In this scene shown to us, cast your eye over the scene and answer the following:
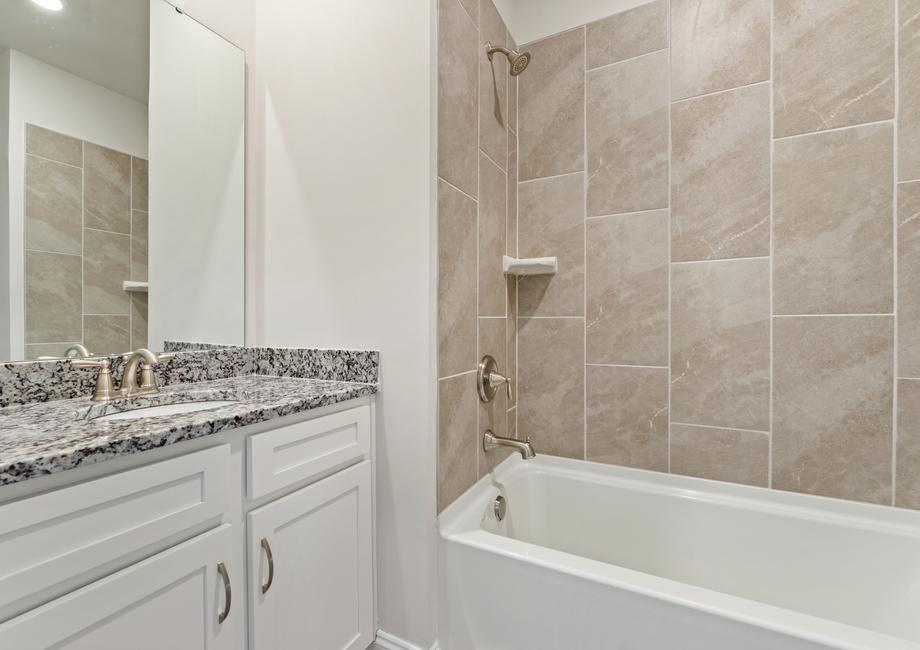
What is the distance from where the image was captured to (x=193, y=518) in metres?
0.83

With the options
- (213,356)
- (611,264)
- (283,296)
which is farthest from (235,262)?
(611,264)

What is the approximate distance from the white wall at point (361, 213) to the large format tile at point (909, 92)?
146cm

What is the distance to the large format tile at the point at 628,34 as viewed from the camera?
1642mm

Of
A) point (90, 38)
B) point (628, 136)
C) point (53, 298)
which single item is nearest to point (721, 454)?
point (628, 136)

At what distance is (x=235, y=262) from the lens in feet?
4.96

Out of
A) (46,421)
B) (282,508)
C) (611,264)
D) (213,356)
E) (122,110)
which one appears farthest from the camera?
(611,264)

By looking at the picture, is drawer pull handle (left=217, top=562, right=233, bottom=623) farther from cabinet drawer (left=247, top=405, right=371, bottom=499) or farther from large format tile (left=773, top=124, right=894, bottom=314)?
large format tile (left=773, top=124, right=894, bottom=314)

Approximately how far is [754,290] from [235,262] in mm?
1846

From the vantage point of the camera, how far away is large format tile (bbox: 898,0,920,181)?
131 cm

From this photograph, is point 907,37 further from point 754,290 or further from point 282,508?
point 282,508

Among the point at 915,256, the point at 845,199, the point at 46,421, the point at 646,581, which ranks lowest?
the point at 646,581

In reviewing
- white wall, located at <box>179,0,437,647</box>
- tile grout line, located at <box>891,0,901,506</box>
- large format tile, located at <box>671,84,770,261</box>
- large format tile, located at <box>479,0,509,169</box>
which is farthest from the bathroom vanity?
tile grout line, located at <box>891,0,901,506</box>

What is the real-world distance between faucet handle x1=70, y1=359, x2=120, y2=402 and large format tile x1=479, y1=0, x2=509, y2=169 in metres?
1.35

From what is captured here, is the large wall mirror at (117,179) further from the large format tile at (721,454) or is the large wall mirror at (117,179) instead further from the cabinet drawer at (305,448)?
the large format tile at (721,454)
